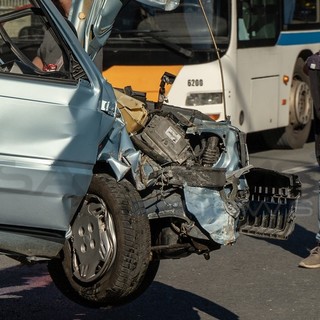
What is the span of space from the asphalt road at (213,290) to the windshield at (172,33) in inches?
148

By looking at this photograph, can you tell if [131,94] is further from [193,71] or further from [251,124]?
[251,124]

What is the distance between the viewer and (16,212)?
4762 millimetres

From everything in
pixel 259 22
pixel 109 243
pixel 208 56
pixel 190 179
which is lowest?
pixel 208 56

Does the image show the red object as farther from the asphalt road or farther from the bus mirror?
the asphalt road

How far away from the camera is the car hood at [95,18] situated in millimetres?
5395

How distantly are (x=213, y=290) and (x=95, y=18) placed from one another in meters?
2.60

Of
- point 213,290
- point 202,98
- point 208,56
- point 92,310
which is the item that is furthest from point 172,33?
point 92,310

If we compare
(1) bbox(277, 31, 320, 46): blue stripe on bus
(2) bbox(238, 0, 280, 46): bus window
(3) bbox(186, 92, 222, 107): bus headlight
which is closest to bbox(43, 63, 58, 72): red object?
(3) bbox(186, 92, 222, 107): bus headlight

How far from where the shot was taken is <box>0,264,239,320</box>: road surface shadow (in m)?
6.64

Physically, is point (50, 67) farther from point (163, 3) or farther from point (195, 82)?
point (195, 82)

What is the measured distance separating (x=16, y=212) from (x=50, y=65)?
0.93 metres

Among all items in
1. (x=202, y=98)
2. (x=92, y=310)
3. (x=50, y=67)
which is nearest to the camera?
(x=50, y=67)

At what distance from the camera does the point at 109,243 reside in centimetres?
487

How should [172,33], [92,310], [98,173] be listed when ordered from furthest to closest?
[172,33], [92,310], [98,173]
